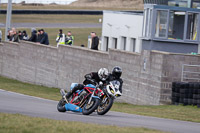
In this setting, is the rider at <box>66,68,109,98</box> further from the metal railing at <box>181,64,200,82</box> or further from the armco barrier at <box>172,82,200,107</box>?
the metal railing at <box>181,64,200,82</box>

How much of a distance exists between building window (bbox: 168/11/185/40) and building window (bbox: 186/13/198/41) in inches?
14.4

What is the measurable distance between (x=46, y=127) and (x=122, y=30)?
37031 mm

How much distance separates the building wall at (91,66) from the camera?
20278 mm

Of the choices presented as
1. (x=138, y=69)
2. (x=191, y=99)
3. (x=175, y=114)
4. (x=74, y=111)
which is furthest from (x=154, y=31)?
(x=74, y=111)

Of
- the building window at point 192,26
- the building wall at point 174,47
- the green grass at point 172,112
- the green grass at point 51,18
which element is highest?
the green grass at point 51,18

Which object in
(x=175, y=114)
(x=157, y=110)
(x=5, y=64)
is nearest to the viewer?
(x=175, y=114)

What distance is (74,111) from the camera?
14.2 m

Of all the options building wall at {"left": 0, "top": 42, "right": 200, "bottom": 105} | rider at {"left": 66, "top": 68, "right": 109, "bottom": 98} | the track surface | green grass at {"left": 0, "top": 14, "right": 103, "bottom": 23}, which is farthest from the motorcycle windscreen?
green grass at {"left": 0, "top": 14, "right": 103, "bottom": 23}

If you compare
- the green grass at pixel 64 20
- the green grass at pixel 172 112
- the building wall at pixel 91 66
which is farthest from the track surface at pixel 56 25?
the green grass at pixel 172 112

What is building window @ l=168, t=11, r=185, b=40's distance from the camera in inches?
→ 1108

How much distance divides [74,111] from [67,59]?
588 inches

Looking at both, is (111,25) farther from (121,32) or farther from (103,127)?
(103,127)

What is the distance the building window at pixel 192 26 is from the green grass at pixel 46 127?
18.4 meters

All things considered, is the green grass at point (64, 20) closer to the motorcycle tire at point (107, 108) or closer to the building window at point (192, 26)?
the building window at point (192, 26)
